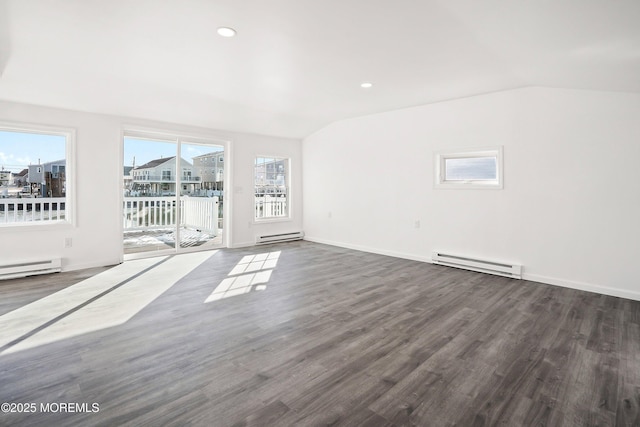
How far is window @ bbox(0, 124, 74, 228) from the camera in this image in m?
4.30

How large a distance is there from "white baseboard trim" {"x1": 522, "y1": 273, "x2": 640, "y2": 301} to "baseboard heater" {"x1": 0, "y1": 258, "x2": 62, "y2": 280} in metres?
6.40

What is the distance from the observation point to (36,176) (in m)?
4.48

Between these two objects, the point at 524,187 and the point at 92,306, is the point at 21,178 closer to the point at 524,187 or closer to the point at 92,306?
the point at 92,306

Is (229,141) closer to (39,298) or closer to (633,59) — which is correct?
(39,298)

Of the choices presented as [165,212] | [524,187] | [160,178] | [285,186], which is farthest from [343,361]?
[285,186]

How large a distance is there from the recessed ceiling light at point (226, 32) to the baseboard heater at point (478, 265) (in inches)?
164

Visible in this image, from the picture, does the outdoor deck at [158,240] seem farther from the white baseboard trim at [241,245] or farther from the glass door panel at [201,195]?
the white baseboard trim at [241,245]

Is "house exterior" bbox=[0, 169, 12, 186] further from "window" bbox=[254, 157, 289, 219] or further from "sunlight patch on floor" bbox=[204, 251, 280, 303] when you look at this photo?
"window" bbox=[254, 157, 289, 219]

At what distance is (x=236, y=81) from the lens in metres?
4.13

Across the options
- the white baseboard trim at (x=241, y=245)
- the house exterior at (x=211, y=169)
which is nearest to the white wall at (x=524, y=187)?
the white baseboard trim at (x=241, y=245)

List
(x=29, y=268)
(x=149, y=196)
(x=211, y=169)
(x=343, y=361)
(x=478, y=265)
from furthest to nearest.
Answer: (x=211, y=169)
(x=149, y=196)
(x=478, y=265)
(x=29, y=268)
(x=343, y=361)

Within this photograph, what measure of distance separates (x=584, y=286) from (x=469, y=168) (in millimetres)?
2095

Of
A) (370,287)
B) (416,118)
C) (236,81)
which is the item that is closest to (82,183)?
(236,81)

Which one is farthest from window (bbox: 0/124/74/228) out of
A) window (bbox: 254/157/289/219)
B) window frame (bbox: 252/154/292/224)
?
window (bbox: 254/157/289/219)
